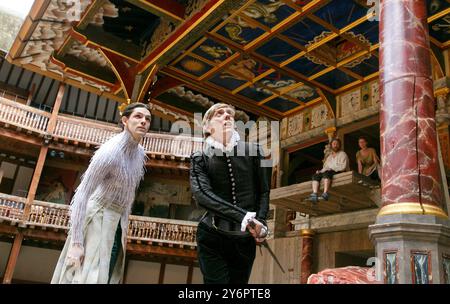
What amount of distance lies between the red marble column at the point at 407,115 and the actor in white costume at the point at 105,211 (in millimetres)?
2215

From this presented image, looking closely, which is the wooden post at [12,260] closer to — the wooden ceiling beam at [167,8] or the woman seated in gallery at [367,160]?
the wooden ceiling beam at [167,8]

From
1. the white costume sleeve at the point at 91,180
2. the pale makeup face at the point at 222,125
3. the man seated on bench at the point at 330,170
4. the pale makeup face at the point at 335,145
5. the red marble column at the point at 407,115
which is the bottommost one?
the white costume sleeve at the point at 91,180

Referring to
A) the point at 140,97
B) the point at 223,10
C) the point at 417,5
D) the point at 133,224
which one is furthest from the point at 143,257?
the point at 417,5

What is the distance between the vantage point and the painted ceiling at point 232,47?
926 centimetres

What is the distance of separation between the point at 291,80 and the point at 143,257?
1000cm

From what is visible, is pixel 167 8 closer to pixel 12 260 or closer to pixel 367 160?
pixel 367 160

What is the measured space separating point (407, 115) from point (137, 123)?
8.31 feet

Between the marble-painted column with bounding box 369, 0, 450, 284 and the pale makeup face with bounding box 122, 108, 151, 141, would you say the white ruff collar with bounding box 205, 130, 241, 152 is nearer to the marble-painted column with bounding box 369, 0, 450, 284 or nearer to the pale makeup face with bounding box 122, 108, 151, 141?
the pale makeup face with bounding box 122, 108, 151, 141

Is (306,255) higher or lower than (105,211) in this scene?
higher

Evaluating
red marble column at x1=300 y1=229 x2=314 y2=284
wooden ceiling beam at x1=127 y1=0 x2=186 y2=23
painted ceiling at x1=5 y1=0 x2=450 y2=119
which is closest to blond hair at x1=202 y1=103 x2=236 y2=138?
painted ceiling at x1=5 y1=0 x2=450 y2=119

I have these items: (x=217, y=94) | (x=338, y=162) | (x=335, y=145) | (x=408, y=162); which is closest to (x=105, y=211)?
(x=408, y=162)

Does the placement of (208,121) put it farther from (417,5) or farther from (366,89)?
(366,89)

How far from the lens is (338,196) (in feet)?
32.5

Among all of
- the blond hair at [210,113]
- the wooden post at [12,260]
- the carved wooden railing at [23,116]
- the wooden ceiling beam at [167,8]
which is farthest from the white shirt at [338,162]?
the carved wooden railing at [23,116]
